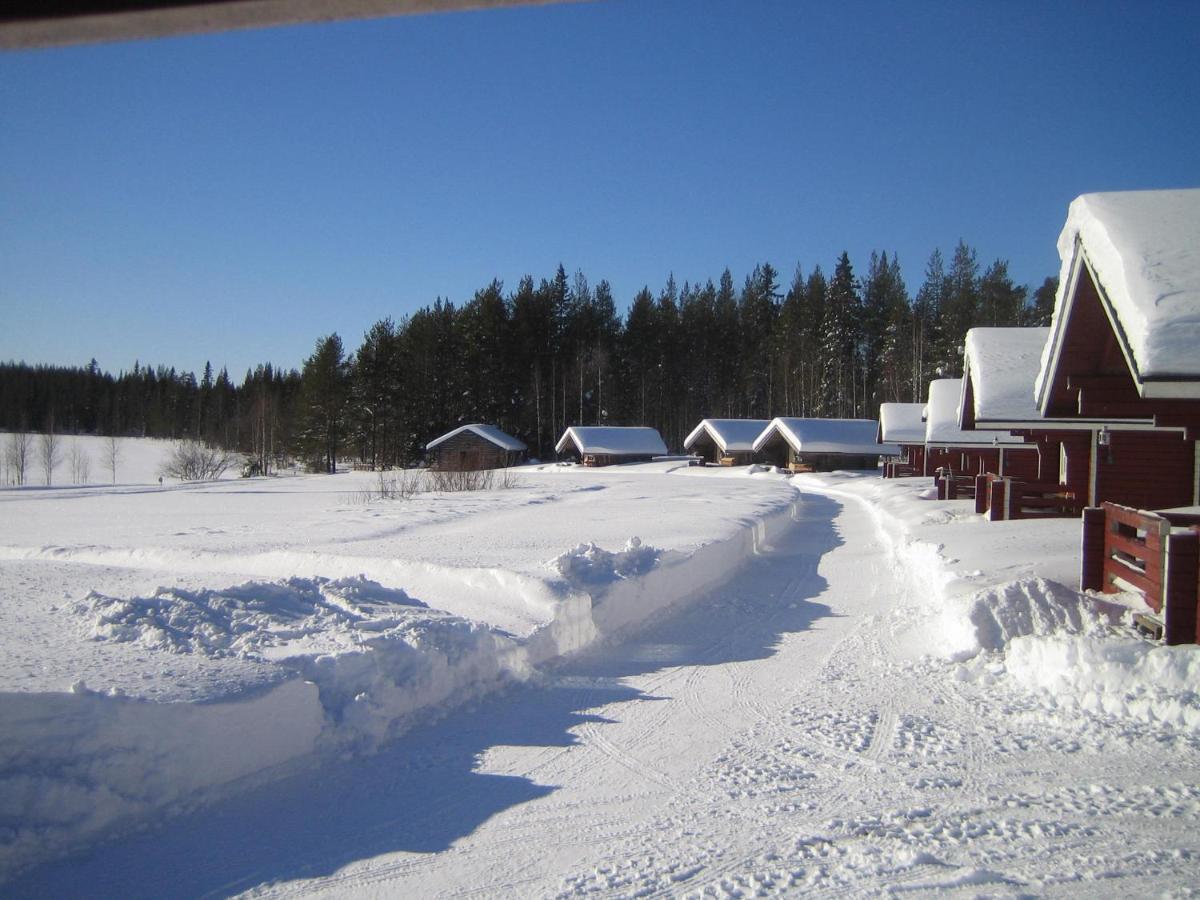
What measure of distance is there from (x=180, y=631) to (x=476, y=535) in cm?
993

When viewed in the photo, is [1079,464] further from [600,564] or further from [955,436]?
[600,564]

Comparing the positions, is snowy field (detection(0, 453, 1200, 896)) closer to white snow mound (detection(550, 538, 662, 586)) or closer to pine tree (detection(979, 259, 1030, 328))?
white snow mound (detection(550, 538, 662, 586))

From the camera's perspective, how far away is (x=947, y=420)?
29.6 m

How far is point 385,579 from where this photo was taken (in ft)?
A: 38.9

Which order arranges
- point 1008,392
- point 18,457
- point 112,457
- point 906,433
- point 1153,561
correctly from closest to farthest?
1. point 1153,561
2. point 1008,392
3. point 906,433
4. point 18,457
5. point 112,457

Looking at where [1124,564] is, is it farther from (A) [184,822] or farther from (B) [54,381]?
(B) [54,381]

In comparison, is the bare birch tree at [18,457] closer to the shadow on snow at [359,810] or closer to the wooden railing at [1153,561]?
the shadow on snow at [359,810]

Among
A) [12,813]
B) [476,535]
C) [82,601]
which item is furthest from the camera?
[476,535]

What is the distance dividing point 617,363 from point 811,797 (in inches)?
2728

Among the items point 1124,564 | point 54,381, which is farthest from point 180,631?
point 54,381

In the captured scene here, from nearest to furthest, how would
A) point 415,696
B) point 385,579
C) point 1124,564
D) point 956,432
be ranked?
point 415,696
point 1124,564
point 385,579
point 956,432

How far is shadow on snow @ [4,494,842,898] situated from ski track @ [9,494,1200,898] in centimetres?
6

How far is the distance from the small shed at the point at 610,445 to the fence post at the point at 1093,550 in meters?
50.7

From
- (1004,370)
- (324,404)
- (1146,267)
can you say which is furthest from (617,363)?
(1146,267)
